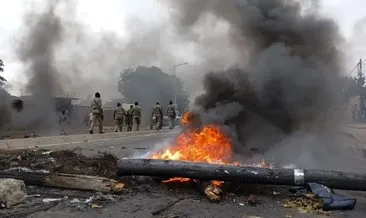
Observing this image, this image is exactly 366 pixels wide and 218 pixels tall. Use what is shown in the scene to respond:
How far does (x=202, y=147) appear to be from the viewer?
8406mm

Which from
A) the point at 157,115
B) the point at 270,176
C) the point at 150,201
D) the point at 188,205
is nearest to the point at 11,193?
the point at 150,201

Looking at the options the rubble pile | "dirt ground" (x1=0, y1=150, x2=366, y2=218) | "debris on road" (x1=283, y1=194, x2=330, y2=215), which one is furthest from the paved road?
"debris on road" (x1=283, y1=194, x2=330, y2=215)

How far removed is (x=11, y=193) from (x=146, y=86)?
5034 centimetres

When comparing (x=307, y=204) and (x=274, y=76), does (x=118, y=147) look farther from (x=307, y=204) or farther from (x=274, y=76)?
(x=307, y=204)

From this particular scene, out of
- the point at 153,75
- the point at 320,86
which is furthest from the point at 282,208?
the point at 153,75

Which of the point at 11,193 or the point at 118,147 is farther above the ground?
the point at 11,193

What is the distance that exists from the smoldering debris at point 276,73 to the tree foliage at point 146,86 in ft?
125

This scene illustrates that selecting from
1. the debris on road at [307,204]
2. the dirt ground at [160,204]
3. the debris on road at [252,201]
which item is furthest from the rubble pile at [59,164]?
the debris on road at [307,204]

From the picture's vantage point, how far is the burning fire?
26.6ft

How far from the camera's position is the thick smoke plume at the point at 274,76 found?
33.1ft

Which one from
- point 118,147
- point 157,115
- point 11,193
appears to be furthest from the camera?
point 157,115

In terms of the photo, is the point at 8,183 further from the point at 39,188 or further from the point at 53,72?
the point at 53,72

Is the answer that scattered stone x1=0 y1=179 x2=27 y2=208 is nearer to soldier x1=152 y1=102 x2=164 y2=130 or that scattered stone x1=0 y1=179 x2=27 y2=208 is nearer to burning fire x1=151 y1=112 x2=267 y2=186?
burning fire x1=151 y1=112 x2=267 y2=186

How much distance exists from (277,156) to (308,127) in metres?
1.81
